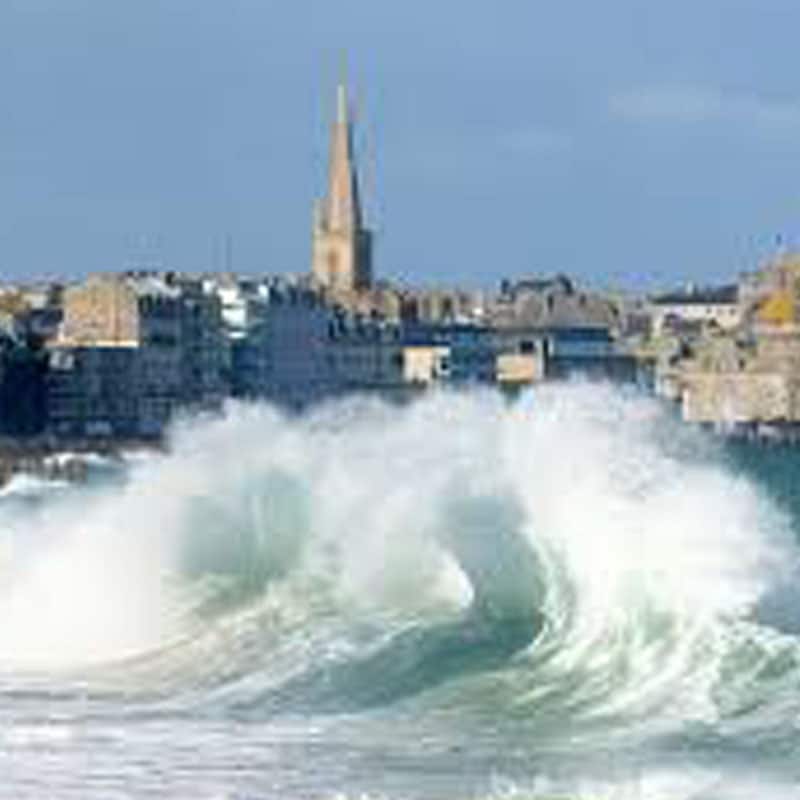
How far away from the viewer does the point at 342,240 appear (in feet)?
611

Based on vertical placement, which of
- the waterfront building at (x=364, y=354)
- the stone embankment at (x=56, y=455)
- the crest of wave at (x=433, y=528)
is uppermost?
the crest of wave at (x=433, y=528)

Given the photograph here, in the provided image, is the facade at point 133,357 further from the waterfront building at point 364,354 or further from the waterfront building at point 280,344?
the waterfront building at point 364,354

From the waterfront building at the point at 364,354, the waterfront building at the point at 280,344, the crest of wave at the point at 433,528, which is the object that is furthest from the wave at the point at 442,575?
the waterfront building at the point at 364,354

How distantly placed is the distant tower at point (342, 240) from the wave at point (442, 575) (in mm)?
133505

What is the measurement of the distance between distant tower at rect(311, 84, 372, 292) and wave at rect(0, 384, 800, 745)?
134 metres

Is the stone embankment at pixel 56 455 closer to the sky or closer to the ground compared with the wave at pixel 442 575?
closer to the ground

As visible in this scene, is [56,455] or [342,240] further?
[342,240]

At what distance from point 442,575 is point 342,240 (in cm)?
14633

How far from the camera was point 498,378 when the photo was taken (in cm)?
17362

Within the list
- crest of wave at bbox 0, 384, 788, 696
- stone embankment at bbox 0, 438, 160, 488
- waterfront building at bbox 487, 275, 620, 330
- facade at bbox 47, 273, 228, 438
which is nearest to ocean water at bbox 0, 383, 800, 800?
crest of wave at bbox 0, 384, 788, 696

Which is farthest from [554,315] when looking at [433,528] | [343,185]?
→ [433,528]

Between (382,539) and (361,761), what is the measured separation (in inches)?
484

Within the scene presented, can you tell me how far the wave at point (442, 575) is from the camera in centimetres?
3334

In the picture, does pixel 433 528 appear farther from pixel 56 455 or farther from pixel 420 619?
pixel 56 455
